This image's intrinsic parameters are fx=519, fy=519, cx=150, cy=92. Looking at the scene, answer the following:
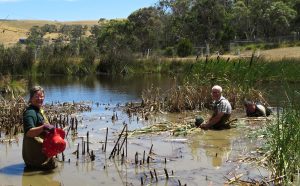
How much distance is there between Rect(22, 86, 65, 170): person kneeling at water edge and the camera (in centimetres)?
852

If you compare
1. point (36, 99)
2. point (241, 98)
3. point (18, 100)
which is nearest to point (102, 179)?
point (36, 99)

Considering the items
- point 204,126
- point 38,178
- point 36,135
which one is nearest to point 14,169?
point 38,178

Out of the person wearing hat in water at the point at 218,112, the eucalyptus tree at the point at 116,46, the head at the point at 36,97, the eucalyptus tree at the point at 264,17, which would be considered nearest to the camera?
the head at the point at 36,97

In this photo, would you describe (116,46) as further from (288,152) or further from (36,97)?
(288,152)

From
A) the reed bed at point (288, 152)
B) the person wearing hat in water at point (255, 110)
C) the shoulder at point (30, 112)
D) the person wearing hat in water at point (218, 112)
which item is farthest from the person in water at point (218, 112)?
the shoulder at point (30, 112)

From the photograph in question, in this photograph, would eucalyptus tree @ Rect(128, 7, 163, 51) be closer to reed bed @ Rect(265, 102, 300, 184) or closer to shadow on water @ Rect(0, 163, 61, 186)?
shadow on water @ Rect(0, 163, 61, 186)

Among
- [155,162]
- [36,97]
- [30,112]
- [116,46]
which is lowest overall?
[155,162]

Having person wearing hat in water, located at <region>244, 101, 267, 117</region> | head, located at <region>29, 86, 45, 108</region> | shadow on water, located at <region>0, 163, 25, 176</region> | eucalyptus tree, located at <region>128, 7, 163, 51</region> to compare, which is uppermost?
eucalyptus tree, located at <region>128, 7, 163, 51</region>

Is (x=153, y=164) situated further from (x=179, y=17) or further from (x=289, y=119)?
(x=179, y=17)

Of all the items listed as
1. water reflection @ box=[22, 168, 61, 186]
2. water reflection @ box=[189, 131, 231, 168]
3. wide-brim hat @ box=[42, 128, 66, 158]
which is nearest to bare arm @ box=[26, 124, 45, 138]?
wide-brim hat @ box=[42, 128, 66, 158]

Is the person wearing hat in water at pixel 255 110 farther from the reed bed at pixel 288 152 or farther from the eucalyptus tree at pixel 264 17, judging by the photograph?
the eucalyptus tree at pixel 264 17

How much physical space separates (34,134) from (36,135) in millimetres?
41

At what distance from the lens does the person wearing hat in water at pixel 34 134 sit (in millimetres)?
8617

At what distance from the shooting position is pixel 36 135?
8539 millimetres
